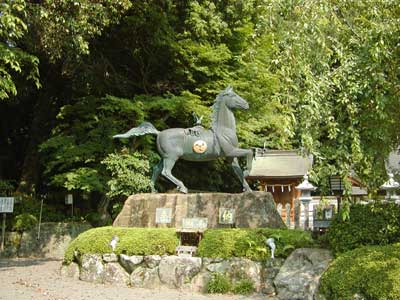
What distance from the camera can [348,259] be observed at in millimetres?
7891

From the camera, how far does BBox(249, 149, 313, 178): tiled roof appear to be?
19.7m

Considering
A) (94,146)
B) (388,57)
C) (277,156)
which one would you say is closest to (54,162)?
(94,146)

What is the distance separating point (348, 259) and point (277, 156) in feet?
42.3

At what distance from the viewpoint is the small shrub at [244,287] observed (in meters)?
9.55

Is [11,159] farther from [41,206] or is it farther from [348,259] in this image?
[348,259]

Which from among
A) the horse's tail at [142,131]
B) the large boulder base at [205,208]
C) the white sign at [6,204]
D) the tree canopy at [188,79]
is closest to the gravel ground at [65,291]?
the large boulder base at [205,208]

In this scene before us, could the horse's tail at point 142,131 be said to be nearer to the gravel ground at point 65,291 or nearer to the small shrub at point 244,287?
the gravel ground at point 65,291

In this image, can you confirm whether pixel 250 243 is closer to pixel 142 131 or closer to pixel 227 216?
pixel 227 216

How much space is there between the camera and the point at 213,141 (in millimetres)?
12719

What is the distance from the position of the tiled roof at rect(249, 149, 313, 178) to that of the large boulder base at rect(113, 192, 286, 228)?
26.3ft

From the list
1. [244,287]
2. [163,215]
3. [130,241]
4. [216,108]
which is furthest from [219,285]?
[216,108]

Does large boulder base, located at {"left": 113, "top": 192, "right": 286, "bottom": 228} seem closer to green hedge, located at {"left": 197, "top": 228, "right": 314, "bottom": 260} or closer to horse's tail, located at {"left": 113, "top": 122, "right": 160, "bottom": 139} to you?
green hedge, located at {"left": 197, "top": 228, "right": 314, "bottom": 260}

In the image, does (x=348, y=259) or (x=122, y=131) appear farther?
(x=122, y=131)

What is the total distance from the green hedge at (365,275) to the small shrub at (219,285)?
2295mm
